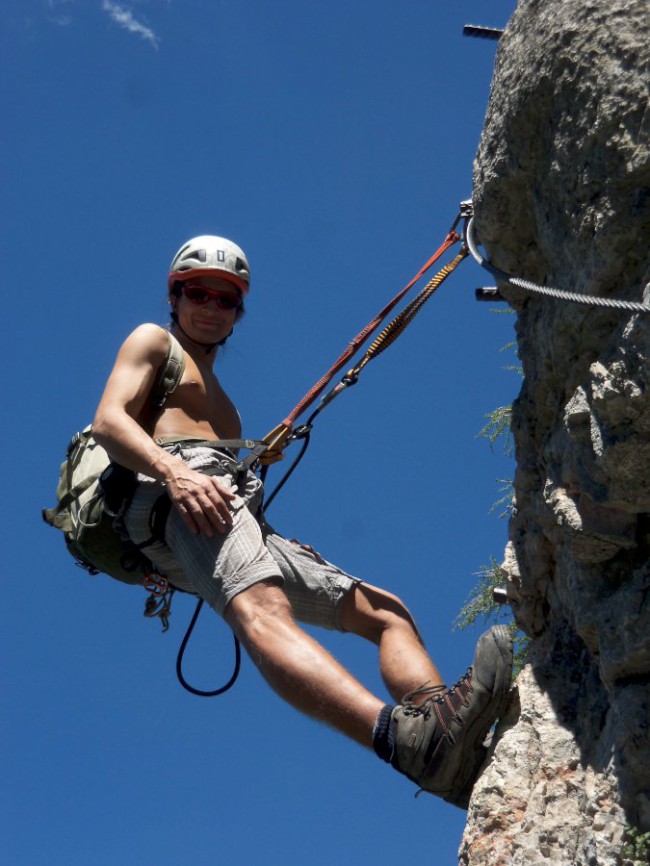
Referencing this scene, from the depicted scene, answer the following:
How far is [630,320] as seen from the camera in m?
3.89

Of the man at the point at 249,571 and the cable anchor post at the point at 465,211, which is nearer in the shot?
the man at the point at 249,571

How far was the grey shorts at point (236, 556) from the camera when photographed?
506 centimetres

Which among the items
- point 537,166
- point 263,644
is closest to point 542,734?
point 263,644

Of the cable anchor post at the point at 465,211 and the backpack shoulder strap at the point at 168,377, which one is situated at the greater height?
the cable anchor post at the point at 465,211

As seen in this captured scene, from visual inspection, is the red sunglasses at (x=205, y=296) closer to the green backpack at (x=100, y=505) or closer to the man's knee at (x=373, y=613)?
the green backpack at (x=100, y=505)

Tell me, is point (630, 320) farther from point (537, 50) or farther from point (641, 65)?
point (537, 50)

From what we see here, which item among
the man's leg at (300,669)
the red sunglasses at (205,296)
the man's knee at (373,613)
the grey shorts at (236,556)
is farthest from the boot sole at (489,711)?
the red sunglasses at (205,296)

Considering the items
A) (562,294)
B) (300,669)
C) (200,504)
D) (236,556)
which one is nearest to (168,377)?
(200,504)

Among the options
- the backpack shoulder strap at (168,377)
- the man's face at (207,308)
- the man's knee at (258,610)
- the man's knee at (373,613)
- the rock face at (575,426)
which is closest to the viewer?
the rock face at (575,426)

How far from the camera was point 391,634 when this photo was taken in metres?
5.64

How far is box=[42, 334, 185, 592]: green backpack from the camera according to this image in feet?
18.5

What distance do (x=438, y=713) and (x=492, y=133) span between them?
7.18 ft

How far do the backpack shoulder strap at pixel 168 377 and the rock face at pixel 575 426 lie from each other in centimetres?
172

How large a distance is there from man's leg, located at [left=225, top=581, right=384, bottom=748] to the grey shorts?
0.13m
